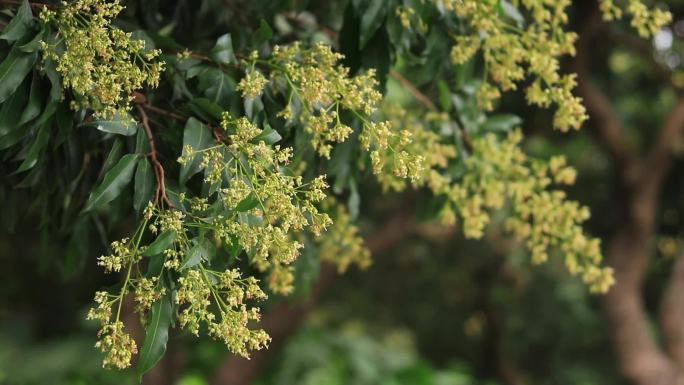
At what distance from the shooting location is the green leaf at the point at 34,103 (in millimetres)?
1748

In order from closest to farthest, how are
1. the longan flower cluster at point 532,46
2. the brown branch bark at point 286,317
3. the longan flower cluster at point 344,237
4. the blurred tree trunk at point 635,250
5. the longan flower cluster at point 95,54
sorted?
1. the longan flower cluster at point 95,54
2. the longan flower cluster at point 532,46
3. the longan flower cluster at point 344,237
4. the blurred tree trunk at point 635,250
5. the brown branch bark at point 286,317

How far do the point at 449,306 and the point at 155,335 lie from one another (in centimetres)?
853

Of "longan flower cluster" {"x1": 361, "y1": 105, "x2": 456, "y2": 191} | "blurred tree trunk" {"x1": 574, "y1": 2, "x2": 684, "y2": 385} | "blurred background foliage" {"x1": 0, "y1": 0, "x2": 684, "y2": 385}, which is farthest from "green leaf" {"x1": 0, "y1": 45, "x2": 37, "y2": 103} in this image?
"blurred tree trunk" {"x1": 574, "y1": 2, "x2": 684, "y2": 385}

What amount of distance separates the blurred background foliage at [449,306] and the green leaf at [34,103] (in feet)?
10.6

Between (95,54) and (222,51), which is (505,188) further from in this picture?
(95,54)

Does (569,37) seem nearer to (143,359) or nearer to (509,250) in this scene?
(143,359)

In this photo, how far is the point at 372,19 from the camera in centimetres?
206

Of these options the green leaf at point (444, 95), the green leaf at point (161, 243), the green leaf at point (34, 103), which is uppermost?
the green leaf at point (444, 95)

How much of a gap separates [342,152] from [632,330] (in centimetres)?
403

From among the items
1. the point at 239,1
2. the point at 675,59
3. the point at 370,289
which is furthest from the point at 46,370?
the point at 675,59

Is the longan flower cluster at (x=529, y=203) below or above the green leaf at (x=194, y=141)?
above

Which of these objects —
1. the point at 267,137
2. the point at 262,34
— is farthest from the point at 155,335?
the point at 262,34

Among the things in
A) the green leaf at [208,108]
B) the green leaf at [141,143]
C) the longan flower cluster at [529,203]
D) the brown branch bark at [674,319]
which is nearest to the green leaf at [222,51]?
the green leaf at [208,108]

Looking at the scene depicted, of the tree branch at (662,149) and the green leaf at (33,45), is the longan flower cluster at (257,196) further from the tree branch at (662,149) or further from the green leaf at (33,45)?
the tree branch at (662,149)
